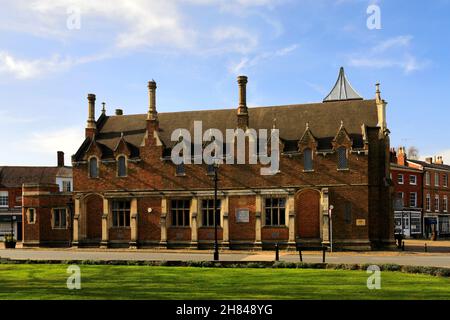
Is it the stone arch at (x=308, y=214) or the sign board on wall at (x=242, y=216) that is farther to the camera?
the sign board on wall at (x=242, y=216)

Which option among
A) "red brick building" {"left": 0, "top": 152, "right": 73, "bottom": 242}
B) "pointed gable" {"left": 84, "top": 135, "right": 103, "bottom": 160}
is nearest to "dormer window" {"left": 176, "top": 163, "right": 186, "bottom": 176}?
"pointed gable" {"left": 84, "top": 135, "right": 103, "bottom": 160}

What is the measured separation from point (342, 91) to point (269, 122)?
892 cm

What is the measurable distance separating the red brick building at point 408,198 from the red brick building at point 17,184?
39503mm

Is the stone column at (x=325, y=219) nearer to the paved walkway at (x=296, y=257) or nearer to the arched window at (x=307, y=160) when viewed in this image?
the arched window at (x=307, y=160)

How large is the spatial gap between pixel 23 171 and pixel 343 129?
4593cm

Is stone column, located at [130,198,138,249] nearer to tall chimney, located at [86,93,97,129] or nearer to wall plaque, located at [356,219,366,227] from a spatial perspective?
tall chimney, located at [86,93,97,129]

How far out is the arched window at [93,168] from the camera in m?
46.5

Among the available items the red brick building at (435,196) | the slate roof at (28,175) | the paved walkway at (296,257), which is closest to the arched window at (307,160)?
the paved walkway at (296,257)

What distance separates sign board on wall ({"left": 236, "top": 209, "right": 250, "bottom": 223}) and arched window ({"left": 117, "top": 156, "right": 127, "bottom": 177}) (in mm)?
9623

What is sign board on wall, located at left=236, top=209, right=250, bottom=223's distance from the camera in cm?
4244

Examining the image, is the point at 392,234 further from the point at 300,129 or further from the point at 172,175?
the point at 172,175

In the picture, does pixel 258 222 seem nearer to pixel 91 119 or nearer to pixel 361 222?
pixel 361 222

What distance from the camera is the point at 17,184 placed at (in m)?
70.6

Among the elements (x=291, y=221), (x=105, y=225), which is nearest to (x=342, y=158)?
(x=291, y=221)
